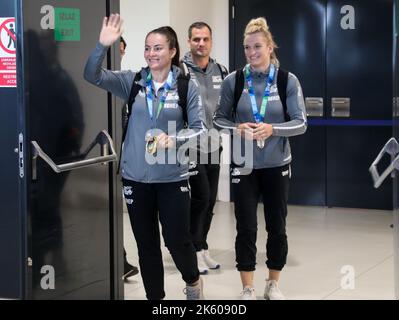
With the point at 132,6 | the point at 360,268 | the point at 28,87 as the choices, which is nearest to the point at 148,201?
the point at 28,87

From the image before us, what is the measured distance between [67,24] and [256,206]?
164 centimetres

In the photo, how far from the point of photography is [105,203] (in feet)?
15.8

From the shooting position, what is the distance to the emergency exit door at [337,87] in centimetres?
852

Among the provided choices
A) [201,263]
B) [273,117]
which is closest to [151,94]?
[273,117]

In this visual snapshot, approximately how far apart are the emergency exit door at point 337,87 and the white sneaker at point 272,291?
12.1 ft

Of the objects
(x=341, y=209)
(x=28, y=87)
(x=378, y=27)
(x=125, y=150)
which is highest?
(x=378, y=27)

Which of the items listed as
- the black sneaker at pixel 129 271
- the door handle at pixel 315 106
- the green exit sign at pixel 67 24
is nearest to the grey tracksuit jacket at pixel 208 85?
the black sneaker at pixel 129 271

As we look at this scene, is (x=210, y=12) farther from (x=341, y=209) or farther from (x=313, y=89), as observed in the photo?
(x=341, y=209)

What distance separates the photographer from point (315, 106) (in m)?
8.81

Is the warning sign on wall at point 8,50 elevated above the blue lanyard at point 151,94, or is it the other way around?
the warning sign on wall at point 8,50

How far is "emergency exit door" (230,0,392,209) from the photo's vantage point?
28.0 ft

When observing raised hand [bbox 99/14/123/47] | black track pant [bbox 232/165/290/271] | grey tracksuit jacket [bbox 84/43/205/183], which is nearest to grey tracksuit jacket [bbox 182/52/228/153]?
black track pant [bbox 232/165/290/271]

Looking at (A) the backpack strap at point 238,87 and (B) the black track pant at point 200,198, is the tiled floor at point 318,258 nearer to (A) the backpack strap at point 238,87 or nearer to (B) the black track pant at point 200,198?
(B) the black track pant at point 200,198

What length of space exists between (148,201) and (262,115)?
1.00m
